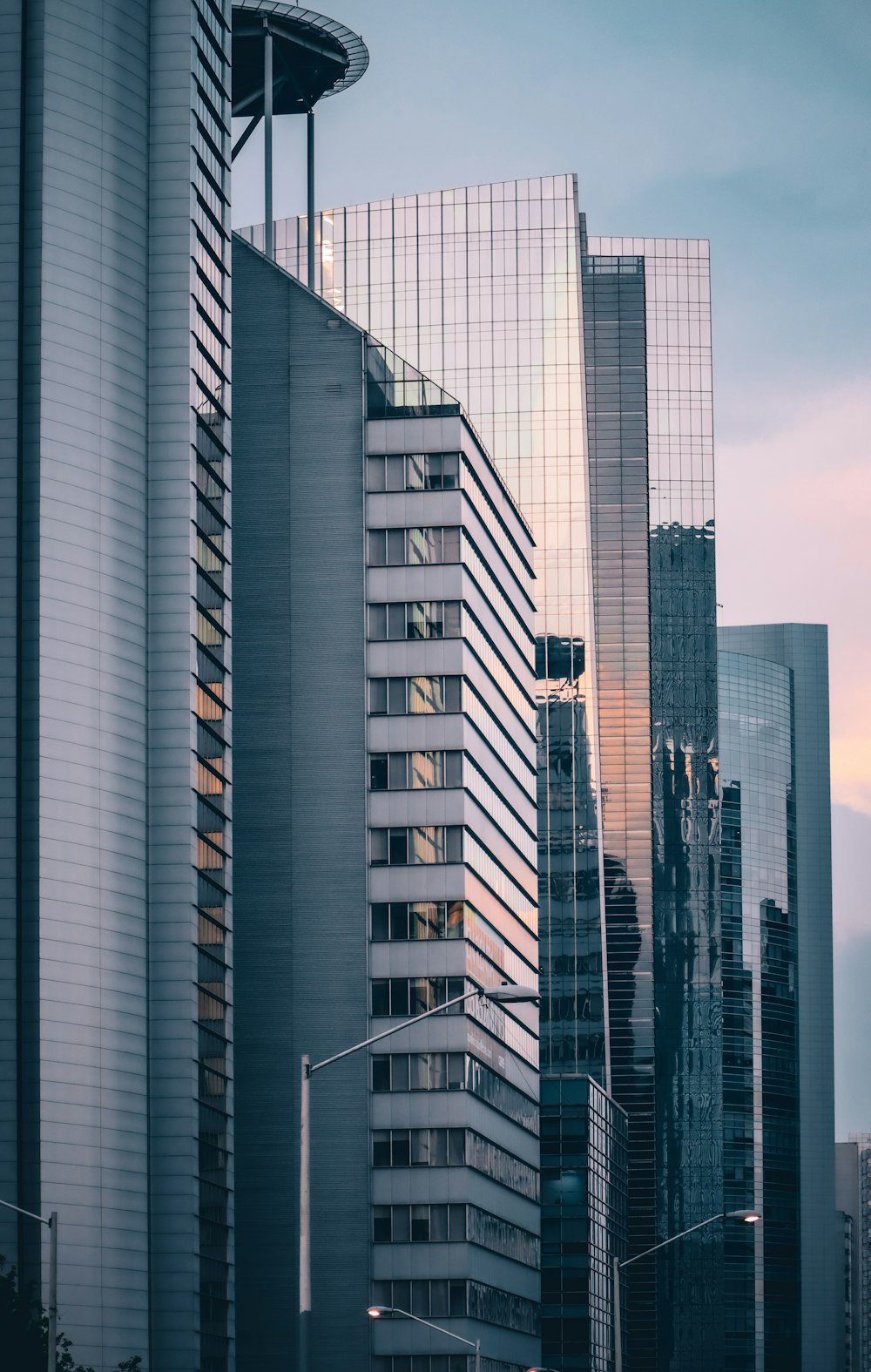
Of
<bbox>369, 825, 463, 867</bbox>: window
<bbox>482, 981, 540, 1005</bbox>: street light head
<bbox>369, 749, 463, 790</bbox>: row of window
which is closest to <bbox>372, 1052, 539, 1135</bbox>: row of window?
Answer: <bbox>369, 825, 463, 867</bbox>: window

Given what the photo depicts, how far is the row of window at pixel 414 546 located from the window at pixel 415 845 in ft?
50.7

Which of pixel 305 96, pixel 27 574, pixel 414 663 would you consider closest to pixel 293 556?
pixel 414 663

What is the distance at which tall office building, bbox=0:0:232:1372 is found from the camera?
351ft

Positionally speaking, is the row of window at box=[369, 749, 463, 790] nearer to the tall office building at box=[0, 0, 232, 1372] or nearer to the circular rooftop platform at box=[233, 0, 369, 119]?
the tall office building at box=[0, 0, 232, 1372]

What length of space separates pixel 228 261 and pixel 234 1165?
49889 millimetres

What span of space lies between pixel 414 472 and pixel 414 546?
445cm

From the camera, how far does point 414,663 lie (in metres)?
133

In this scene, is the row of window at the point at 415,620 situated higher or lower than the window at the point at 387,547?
lower

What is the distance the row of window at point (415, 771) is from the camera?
131 metres

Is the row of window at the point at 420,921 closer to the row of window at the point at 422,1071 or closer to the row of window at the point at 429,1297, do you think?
the row of window at the point at 422,1071

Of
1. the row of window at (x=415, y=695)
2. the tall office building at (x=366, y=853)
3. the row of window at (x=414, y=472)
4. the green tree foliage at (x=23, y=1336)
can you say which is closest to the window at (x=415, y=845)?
the tall office building at (x=366, y=853)

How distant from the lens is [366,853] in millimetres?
131625

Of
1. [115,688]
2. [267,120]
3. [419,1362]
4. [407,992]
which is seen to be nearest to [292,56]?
[267,120]

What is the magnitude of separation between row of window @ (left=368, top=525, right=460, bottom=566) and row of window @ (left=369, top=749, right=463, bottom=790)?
11251mm
